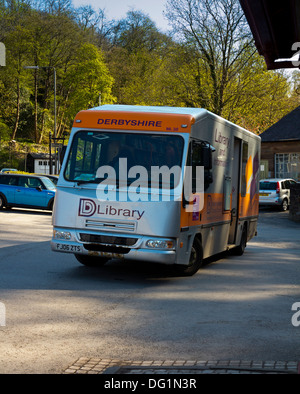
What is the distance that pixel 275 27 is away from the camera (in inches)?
258

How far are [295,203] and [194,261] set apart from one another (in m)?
18.0

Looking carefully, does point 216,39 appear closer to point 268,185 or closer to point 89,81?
point 268,185

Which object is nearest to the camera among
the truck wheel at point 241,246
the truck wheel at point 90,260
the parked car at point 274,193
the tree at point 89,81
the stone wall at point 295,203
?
the truck wheel at point 90,260

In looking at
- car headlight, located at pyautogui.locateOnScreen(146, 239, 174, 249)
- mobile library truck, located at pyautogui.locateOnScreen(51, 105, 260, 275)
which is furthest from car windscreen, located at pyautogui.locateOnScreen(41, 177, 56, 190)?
car headlight, located at pyautogui.locateOnScreen(146, 239, 174, 249)

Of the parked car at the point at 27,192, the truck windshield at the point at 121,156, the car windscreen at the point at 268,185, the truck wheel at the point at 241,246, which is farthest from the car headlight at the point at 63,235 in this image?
the car windscreen at the point at 268,185

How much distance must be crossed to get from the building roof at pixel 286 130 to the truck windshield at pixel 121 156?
122 feet

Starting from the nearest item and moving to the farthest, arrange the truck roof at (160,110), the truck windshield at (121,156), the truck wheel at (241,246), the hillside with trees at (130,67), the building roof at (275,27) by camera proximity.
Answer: the building roof at (275,27) < the truck windshield at (121,156) < the truck roof at (160,110) < the truck wheel at (241,246) < the hillside with trees at (130,67)

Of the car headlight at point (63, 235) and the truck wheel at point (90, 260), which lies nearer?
the car headlight at point (63, 235)

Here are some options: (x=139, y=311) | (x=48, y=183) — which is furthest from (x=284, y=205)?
(x=139, y=311)

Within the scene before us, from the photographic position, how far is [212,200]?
39.5 ft

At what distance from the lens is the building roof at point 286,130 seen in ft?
152

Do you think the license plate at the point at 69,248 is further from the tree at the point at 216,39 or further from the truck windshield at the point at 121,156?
the tree at the point at 216,39

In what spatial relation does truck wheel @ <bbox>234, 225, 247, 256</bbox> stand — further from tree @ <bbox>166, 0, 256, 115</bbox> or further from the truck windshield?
tree @ <bbox>166, 0, 256, 115</bbox>
